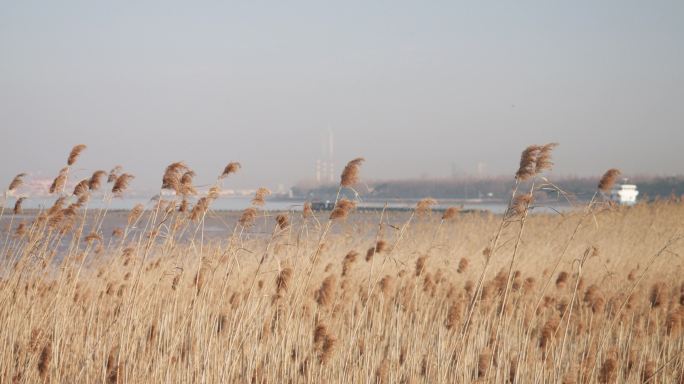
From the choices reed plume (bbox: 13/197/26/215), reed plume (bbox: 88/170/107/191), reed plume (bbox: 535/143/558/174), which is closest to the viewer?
reed plume (bbox: 535/143/558/174)

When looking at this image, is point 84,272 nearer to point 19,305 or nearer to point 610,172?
point 19,305

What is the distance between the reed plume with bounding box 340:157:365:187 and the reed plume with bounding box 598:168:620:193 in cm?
154

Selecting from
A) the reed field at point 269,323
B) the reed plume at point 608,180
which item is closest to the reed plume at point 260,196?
the reed field at point 269,323

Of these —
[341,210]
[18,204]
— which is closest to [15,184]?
[18,204]

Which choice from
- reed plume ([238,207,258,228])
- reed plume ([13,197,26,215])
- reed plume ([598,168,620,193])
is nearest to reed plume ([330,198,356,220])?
reed plume ([238,207,258,228])

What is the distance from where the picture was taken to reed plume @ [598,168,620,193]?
205 inches

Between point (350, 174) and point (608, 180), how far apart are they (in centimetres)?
166

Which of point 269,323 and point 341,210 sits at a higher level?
point 341,210

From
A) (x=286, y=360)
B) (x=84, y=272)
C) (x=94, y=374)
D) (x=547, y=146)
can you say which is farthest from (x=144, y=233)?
(x=84, y=272)

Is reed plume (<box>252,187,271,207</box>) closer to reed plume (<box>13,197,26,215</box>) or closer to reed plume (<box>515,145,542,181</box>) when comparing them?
reed plume (<box>515,145,542,181</box>)

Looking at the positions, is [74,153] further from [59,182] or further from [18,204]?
[18,204]

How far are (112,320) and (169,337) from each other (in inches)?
20.3

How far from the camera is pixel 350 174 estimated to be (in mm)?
5320

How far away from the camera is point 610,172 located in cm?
535
